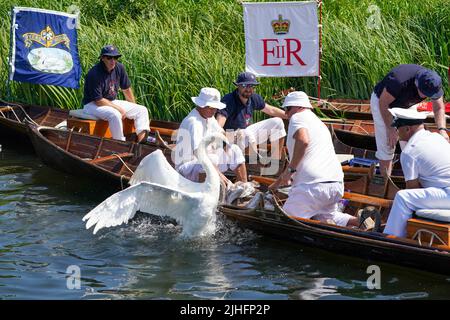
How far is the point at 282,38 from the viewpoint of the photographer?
1441 centimetres

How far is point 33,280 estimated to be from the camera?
373 inches

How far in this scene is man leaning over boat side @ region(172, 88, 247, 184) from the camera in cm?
1116

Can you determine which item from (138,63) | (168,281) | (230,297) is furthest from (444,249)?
(138,63)

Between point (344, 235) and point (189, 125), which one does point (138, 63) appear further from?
point (344, 235)

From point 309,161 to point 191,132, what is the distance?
6.39 ft

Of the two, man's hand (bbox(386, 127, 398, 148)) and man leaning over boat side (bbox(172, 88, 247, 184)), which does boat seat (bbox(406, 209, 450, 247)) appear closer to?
man's hand (bbox(386, 127, 398, 148))

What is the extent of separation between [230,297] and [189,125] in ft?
9.49

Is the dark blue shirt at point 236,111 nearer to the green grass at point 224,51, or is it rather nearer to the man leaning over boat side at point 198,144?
the man leaning over boat side at point 198,144

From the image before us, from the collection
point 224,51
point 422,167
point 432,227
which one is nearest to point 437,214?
point 432,227

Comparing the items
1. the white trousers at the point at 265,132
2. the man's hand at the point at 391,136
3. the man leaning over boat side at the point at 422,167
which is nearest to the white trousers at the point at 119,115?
the white trousers at the point at 265,132

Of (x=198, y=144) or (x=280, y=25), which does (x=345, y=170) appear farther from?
(x=280, y=25)

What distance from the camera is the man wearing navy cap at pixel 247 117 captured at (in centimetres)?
1187

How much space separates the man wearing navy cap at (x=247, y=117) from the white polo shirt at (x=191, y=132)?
37 centimetres

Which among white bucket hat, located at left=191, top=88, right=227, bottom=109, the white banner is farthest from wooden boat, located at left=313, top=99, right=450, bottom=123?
white bucket hat, located at left=191, top=88, right=227, bottom=109
